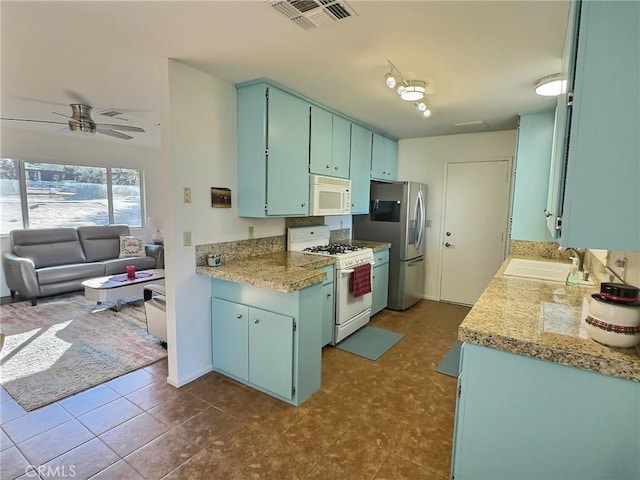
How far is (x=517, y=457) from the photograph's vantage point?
1.34 metres

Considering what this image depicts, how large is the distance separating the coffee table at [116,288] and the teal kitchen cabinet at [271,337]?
214cm

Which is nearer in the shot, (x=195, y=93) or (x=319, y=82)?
(x=195, y=93)

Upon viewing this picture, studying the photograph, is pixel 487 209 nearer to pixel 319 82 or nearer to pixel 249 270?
pixel 319 82

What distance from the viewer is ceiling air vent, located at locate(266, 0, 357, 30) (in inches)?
64.2

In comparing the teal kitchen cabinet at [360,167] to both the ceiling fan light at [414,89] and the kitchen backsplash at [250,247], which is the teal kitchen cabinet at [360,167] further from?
the ceiling fan light at [414,89]

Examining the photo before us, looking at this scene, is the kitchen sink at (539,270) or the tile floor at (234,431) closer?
the tile floor at (234,431)

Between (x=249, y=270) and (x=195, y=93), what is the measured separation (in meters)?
1.42

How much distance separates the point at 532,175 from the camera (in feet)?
11.1

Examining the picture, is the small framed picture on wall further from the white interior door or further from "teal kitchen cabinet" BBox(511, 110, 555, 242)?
the white interior door

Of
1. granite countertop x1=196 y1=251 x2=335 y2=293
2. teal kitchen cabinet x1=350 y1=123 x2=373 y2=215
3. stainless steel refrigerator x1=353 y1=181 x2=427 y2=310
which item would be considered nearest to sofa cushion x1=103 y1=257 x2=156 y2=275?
granite countertop x1=196 y1=251 x2=335 y2=293

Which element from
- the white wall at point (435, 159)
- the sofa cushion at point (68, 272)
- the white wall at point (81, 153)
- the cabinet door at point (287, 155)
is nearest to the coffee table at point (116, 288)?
the sofa cushion at point (68, 272)

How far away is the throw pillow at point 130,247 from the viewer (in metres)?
5.67

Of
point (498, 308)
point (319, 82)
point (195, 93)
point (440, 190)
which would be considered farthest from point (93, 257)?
point (498, 308)

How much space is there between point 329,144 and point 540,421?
2.92 meters
